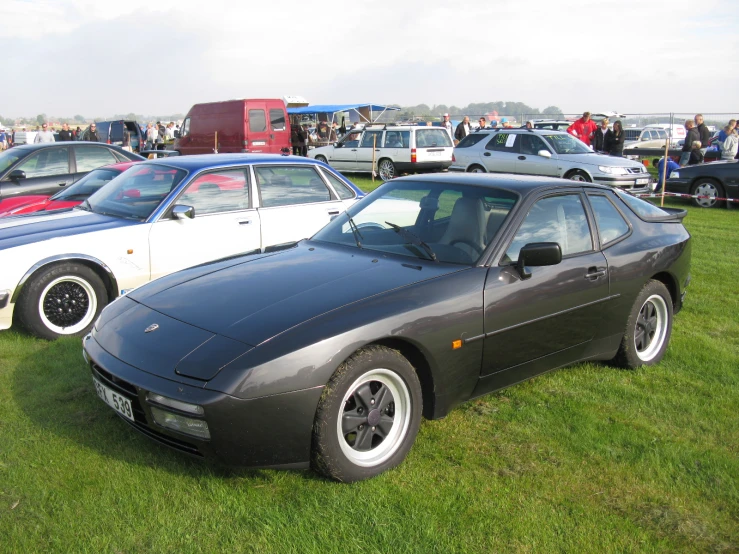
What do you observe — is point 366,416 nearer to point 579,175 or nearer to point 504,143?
point 579,175

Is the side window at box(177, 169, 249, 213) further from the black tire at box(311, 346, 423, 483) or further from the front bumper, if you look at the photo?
the black tire at box(311, 346, 423, 483)

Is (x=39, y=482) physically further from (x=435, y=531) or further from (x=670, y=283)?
(x=670, y=283)

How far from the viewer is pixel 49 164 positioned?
10.0m

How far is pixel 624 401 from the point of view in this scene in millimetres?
4367

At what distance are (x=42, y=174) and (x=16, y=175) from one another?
0.42m

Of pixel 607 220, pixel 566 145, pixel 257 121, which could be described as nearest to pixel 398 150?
pixel 257 121

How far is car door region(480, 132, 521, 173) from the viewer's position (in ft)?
52.1

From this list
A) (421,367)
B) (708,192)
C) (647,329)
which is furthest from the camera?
(708,192)

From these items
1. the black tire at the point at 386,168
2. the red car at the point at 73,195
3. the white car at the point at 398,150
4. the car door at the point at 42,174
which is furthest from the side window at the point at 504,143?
the red car at the point at 73,195

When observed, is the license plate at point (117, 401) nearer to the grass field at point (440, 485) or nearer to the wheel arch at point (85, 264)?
the grass field at point (440, 485)

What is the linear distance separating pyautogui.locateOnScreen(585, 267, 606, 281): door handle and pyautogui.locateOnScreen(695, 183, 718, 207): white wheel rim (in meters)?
11.1

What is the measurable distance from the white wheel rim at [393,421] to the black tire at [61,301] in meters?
3.32

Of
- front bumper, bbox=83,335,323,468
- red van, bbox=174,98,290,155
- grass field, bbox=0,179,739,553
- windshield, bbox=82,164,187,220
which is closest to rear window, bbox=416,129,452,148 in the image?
red van, bbox=174,98,290,155

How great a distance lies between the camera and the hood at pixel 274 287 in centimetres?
329
